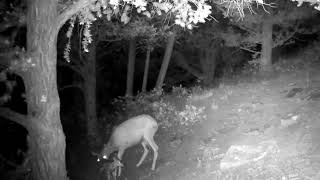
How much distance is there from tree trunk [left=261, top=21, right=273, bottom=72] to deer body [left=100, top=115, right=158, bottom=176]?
6975 mm

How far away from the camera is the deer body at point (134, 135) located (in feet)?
42.4

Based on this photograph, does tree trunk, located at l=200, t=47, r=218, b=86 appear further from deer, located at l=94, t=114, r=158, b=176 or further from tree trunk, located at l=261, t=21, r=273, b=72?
deer, located at l=94, t=114, r=158, b=176

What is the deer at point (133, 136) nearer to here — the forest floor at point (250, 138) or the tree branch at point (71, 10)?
the forest floor at point (250, 138)

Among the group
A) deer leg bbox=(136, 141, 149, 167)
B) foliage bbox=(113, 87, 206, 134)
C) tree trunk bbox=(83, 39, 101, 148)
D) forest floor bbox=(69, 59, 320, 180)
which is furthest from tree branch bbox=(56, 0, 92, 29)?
tree trunk bbox=(83, 39, 101, 148)

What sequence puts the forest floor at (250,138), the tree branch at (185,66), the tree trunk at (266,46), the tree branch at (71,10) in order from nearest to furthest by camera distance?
the tree branch at (71,10)
the forest floor at (250,138)
the tree trunk at (266,46)
the tree branch at (185,66)

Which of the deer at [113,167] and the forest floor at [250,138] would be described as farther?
the deer at [113,167]

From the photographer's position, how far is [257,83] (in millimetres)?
16453

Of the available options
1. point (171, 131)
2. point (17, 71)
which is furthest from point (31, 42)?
point (171, 131)

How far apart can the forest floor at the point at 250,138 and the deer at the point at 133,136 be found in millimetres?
451

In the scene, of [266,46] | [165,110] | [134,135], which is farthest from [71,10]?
[266,46]

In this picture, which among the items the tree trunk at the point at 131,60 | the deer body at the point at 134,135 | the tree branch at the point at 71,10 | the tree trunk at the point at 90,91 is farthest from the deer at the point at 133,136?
the tree trunk at the point at 131,60

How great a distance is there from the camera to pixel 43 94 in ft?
29.0

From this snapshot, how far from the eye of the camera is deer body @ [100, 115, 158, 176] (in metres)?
12.9

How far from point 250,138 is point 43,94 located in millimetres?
4841
